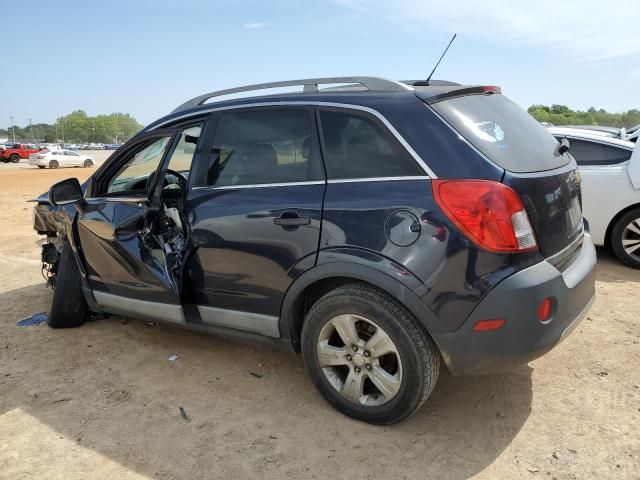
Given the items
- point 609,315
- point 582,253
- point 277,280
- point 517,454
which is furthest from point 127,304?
point 609,315

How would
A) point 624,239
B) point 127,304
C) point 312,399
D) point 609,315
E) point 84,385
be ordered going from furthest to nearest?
point 624,239
point 609,315
point 127,304
point 84,385
point 312,399

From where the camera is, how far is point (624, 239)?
19.6 ft

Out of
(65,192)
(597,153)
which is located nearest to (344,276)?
(65,192)

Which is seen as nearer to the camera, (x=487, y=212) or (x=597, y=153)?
(x=487, y=212)

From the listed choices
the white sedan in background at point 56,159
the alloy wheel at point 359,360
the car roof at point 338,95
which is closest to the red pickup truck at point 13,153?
the white sedan in background at point 56,159

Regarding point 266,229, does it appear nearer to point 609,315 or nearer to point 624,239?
point 609,315

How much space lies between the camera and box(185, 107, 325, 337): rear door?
3061 mm

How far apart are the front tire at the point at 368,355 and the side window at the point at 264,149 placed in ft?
2.52

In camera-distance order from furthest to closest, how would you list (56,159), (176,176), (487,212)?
(56,159)
(176,176)
(487,212)

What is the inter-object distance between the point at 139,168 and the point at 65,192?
576 millimetres

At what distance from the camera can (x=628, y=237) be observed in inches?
235

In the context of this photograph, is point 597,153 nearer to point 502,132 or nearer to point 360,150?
point 502,132

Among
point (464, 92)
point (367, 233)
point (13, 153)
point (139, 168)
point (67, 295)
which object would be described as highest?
point (464, 92)

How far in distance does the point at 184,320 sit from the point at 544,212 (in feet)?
7.91
